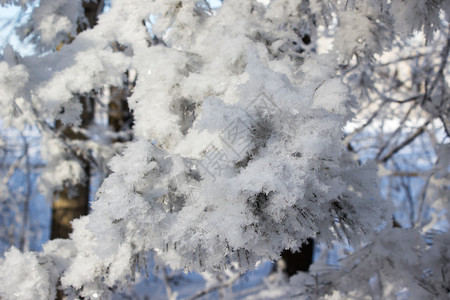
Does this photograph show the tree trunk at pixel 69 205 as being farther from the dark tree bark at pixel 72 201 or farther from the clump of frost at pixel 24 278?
the clump of frost at pixel 24 278

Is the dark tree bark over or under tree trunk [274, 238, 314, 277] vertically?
over

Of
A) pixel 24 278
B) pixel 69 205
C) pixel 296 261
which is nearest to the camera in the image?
pixel 24 278

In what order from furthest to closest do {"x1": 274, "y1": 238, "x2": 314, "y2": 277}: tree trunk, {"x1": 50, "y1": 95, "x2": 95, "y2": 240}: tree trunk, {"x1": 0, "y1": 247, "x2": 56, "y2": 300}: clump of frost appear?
{"x1": 274, "y1": 238, "x2": 314, "y2": 277}: tree trunk → {"x1": 50, "y1": 95, "x2": 95, "y2": 240}: tree trunk → {"x1": 0, "y1": 247, "x2": 56, "y2": 300}: clump of frost

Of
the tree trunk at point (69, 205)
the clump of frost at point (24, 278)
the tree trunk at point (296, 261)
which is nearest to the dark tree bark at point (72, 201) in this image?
the tree trunk at point (69, 205)

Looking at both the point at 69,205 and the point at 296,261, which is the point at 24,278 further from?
the point at 296,261

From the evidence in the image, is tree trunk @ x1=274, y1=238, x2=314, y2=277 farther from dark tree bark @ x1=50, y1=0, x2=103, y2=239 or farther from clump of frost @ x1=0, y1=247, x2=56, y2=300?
clump of frost @ x1=0, y1=247, x2=56, y2=300

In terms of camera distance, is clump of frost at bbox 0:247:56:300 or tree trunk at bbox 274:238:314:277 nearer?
clump of frost at bbox 0:247:56:300

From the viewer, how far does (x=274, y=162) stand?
3.81ft

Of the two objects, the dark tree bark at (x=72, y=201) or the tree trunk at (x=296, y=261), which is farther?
the tree trunk at (x=296, y=261)

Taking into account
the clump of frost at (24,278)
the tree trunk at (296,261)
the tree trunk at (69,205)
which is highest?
the tree trunk at (69,205)

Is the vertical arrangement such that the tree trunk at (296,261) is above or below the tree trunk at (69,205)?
below

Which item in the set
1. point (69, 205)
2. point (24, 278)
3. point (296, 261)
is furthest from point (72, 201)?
point (296, 261)

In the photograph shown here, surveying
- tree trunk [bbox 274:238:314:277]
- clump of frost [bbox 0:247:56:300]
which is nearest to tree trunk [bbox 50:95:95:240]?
clump of frost [bbox 0:247:56:300]

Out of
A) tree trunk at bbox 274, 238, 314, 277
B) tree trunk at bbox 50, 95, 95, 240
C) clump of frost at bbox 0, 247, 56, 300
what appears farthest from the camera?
tree trunk at bbox 274, 238, 314, 277
